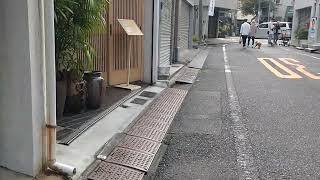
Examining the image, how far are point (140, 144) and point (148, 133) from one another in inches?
20.9

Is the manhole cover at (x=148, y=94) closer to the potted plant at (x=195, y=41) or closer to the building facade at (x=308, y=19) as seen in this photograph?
the potted plant at (x=195, y=41)

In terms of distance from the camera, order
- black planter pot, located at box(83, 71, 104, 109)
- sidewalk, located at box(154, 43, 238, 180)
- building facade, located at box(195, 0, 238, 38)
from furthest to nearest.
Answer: building facade, located at box(195, 0, 238, 38), black planter pot, located at box(83, 71, 104, 109), sidewalk, located at box(154, 43, 238, 180)

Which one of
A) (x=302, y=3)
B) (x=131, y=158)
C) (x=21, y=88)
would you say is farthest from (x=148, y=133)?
(x=302, y=3)

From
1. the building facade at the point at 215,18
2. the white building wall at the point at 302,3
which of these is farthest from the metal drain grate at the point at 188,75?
the white building wall at the point at 302,3

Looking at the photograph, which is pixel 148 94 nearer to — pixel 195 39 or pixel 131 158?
pixel 131 158

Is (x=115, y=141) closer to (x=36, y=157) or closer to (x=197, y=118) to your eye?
(x=36, y=157)

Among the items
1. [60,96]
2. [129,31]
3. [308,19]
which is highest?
[308,19]

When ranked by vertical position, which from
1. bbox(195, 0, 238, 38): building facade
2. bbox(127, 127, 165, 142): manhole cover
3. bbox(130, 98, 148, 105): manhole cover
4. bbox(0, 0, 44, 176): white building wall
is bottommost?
bbox(127, 127, 165, 142): manhole cover

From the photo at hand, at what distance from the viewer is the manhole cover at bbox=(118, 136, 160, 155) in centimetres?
495

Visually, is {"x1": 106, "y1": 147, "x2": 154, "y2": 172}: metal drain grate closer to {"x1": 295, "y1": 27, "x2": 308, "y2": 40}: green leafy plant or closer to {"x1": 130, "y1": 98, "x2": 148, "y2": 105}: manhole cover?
{"x1": 130, "y1": 98, "x2": 148, "y2": 105}: manhole cover

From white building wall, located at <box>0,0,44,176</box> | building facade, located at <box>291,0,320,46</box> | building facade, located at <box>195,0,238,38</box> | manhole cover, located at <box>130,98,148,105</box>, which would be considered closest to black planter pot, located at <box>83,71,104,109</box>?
manhole cover, located at <box>130,98,148,105</box>

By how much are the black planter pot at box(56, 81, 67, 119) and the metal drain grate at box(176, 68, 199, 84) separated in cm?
541

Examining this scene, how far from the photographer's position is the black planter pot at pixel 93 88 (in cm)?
617

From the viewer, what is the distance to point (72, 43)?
5332mm
